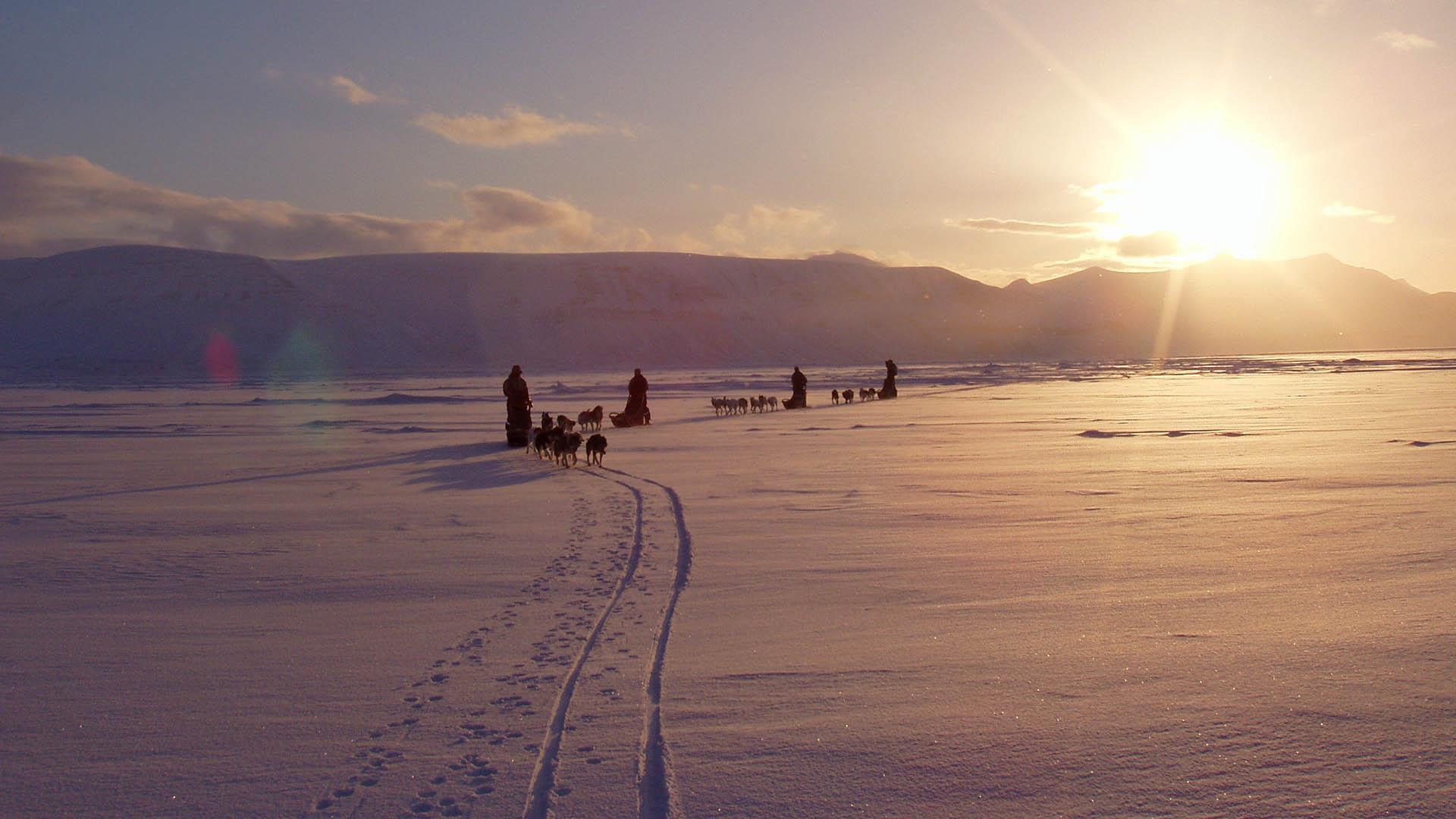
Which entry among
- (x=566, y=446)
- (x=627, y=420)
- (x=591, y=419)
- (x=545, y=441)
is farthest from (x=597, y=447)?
(x=627, y=420)

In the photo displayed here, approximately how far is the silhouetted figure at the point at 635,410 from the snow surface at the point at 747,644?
9836mm

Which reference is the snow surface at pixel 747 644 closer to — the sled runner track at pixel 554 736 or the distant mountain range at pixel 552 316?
the sled runner track at pixel 554 736

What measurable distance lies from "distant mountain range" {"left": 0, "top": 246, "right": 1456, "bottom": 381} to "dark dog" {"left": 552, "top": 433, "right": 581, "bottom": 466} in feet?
261

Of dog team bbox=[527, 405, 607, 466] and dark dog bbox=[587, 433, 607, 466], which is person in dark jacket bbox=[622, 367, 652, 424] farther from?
dark dog bbox=[587, 433, 607, 466]

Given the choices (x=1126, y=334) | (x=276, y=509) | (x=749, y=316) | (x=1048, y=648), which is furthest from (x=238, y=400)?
(x=1126, y=334)

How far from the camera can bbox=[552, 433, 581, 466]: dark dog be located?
14125 millimetres

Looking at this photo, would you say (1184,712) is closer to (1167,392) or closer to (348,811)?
(348,811)

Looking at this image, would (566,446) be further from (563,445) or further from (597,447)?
(597,447)

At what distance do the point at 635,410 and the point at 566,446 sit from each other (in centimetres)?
836

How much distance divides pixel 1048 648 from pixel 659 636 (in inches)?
73.3

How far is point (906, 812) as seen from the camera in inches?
126

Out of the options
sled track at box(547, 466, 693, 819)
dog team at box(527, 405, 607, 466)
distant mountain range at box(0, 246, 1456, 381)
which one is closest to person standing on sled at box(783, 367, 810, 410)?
dog team at box(527, 405, 607, 466)

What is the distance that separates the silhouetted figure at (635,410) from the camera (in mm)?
21984

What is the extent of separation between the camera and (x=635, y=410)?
22.5 m
